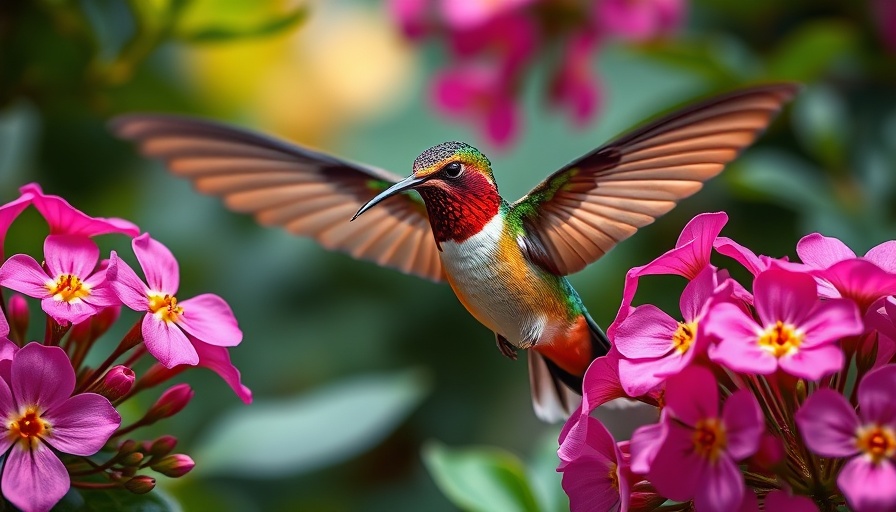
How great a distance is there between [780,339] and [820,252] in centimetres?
17

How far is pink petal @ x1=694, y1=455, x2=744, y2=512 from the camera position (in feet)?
2.99

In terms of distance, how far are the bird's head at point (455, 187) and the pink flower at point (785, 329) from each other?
372mm

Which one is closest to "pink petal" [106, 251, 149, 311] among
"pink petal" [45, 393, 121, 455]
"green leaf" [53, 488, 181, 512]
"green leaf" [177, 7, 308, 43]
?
"pink petal" [45, 393, 121, 455]

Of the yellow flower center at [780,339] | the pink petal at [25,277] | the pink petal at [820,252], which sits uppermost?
the pink petal at [25,277]

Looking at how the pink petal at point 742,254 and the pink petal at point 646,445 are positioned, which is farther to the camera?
the pink petal at point 742,254

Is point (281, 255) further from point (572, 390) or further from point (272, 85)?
point (572, 390)

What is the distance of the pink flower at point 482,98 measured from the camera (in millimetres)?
2406

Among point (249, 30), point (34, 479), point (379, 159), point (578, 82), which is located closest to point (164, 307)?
point (34, 479)

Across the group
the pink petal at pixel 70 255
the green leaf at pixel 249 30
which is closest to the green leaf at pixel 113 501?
the pink petal at pixel 70 255

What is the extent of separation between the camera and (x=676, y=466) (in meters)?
0.95

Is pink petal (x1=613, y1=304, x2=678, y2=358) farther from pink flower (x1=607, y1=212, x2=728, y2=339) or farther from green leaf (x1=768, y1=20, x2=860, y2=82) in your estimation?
green leaf (x1=768, y1=20, x2=860, y2=82)

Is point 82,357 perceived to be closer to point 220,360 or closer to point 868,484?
point 220,360

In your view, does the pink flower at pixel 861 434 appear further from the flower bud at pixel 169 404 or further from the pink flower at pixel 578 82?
the pink flower at pixel 578 82

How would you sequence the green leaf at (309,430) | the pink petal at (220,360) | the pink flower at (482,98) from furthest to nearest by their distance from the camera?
the pink flower at (482,98) < the green leaf at (309,430) < the pink petal at (220,360)
